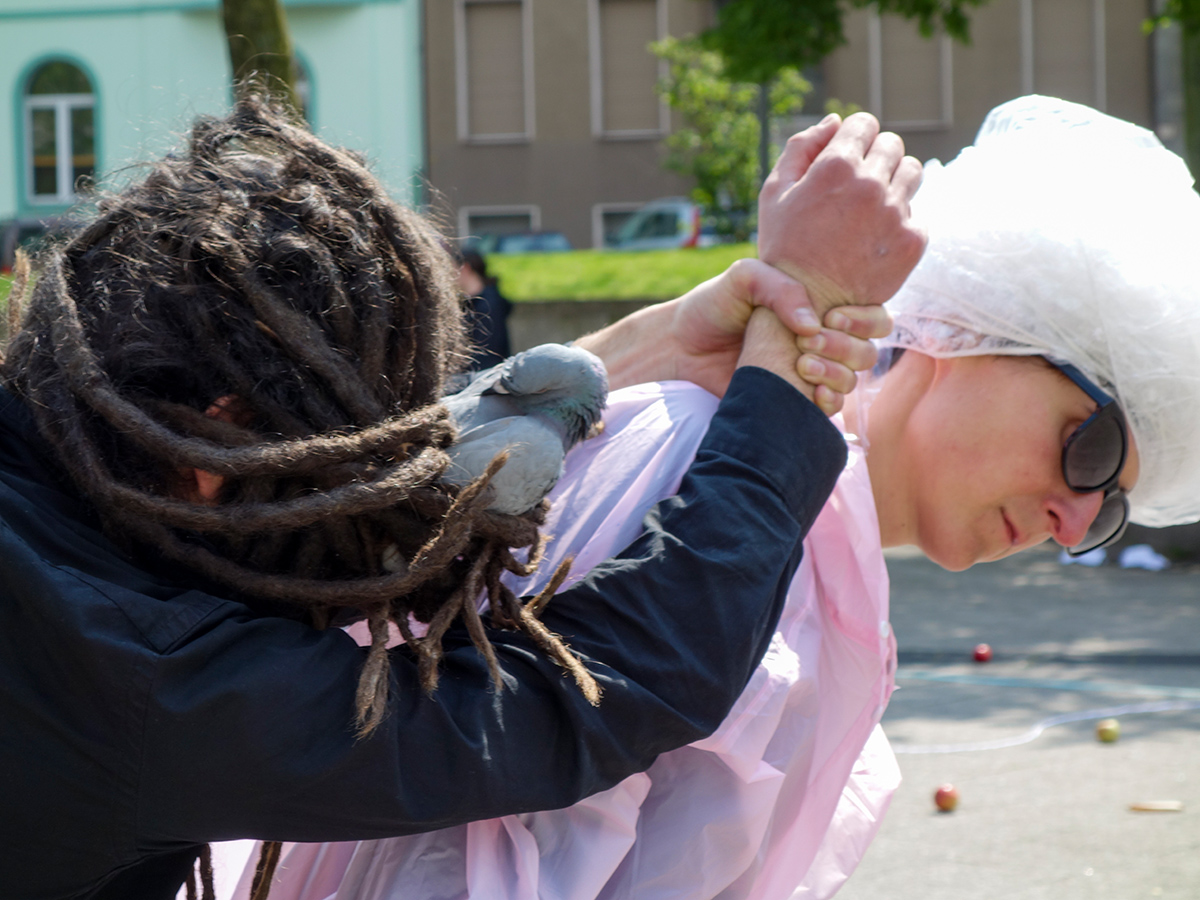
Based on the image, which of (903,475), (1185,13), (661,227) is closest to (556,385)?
(903,475)

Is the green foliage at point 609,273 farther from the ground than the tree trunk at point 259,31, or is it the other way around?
the tree trunk at point 259,31

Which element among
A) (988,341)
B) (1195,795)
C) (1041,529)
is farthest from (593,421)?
(1195,795)

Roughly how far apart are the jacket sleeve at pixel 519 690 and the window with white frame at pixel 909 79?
73.7ft

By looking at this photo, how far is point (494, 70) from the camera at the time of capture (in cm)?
2302

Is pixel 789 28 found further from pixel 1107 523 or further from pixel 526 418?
pixel 526 418

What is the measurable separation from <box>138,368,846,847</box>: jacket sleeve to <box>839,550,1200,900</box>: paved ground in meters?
2.70

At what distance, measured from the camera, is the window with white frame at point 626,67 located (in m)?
22.8

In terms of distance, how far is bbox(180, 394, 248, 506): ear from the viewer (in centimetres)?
128

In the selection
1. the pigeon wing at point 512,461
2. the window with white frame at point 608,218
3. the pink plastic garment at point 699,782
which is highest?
the window with white frame at point 608,218

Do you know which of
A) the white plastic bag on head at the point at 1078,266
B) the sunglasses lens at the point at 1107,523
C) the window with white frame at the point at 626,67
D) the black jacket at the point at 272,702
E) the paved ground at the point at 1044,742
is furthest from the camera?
the window with white frame at the point at 626,67

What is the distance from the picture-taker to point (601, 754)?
4.29 feet

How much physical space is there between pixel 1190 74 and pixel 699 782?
9.16 metres

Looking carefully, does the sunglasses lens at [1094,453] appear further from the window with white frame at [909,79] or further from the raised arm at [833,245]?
the window with white frame at [909,79]

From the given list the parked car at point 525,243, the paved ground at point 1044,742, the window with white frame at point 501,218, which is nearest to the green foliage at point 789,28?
the paved ground at point 1044,742
